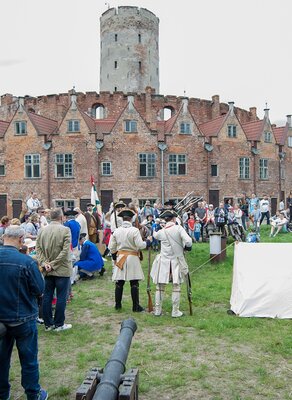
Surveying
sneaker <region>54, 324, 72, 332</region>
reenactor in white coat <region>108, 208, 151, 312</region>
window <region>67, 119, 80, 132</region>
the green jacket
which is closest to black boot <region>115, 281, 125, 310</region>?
reenactor in white coat <region>108, 208, 151, 312</region>

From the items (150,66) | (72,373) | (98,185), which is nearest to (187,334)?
(72,373)

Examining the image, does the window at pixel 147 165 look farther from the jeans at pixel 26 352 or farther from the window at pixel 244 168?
the jeans at pixel 26 352

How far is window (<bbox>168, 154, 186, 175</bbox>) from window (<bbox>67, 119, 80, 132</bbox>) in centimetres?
855

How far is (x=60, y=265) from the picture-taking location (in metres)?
7.87

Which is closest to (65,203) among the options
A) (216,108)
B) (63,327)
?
(216,108)

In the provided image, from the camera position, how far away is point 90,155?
117ft

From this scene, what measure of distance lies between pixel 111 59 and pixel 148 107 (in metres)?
15.1

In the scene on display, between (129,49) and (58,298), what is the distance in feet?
169

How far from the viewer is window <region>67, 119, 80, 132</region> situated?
119ft

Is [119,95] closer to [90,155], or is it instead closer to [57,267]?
[90,155]

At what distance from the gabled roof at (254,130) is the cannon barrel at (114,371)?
38.2m

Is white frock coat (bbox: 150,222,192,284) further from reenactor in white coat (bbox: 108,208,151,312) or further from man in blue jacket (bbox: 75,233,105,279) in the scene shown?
man in blue jacket (bbox: 75,233,105,279)

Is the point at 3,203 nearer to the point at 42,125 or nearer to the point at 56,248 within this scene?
the point at 42,125

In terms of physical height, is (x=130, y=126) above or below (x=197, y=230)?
above
